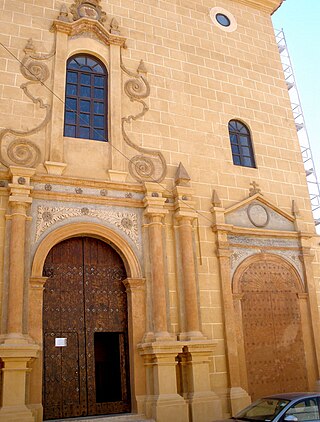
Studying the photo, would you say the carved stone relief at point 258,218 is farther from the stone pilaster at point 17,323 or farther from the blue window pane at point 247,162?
the stone pilaster at point 17,323

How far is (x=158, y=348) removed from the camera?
31.6 feet

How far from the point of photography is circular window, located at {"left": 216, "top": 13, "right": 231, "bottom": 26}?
14.5 metres

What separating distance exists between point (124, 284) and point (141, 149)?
334 cm

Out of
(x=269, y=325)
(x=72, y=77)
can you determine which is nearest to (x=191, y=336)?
(x=269, y=325)

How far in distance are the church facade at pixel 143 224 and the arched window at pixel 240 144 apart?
1.6 inches

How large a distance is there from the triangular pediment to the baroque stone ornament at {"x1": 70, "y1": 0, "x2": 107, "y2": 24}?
20.1 feet

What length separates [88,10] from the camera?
12.3 meters

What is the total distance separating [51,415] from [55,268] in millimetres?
2935

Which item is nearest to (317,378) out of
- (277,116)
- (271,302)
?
(271,302)

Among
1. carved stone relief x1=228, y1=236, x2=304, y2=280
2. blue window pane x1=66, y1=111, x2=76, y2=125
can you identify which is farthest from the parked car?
blue window pane x1=66, y1=111, x2=76, y2=125

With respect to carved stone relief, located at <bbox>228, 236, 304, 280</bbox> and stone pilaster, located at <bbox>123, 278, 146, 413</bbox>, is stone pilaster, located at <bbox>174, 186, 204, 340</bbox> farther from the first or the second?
carved stone relief, located at <bbox>228, 236, 304, 280</bbox>

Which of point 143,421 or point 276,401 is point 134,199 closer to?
point 143,421

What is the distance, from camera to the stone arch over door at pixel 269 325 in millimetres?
11219

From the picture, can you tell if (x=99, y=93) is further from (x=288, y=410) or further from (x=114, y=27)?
(x=288, y=410)
